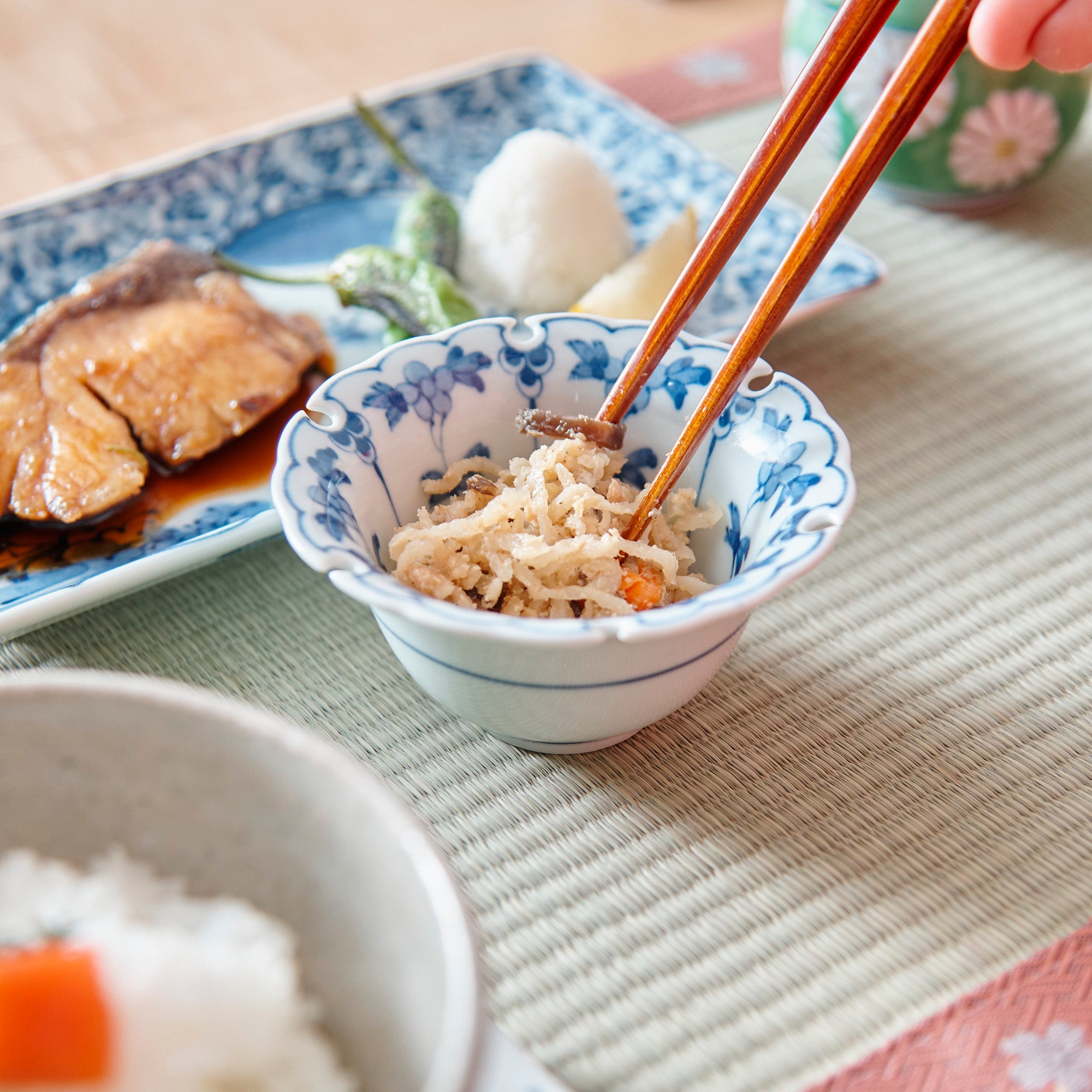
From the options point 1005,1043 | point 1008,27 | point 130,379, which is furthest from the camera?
point 130,379

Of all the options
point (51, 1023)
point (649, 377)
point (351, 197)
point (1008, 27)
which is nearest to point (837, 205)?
point (649, 377)

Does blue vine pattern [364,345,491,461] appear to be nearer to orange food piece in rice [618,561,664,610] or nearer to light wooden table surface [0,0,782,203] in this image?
orange food piece in rice [618,561,664,610]

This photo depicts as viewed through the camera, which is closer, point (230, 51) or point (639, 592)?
point (639, 592)

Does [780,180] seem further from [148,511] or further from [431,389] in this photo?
[148,511]

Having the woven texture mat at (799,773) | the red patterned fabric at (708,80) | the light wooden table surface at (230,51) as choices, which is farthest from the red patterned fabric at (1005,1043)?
the light wooden table surface at (230,51)

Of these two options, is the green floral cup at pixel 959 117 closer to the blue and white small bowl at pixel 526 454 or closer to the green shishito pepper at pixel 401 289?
the green shishito pepper at pixel 401 289

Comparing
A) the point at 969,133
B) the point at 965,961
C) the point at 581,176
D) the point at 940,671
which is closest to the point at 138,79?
the point at 581,176

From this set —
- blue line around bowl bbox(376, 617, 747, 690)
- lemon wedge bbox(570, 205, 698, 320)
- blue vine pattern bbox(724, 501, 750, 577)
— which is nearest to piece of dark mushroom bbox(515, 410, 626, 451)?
blue vine pattern bbox(724, 501, 750, 577)
